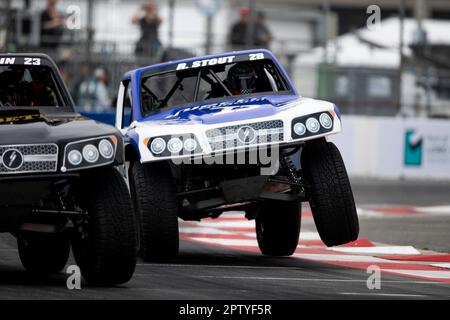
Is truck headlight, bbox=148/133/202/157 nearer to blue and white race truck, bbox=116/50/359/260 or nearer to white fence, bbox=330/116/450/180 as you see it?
blue and white race truck, bbox=116/50/359/260

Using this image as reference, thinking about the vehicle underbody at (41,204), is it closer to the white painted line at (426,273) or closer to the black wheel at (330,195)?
the black wheel at (330,195)

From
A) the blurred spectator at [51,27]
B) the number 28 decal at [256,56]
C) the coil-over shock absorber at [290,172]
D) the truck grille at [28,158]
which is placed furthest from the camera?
the blurred spectator at [51,27]

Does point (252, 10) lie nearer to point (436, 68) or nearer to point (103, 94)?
point (103, 94)

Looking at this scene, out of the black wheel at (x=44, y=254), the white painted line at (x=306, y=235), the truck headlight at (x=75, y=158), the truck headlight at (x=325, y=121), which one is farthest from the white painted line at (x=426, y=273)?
the truck headlight at (x=75, y=158)

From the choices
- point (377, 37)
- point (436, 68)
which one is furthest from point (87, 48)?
point (377, 37)

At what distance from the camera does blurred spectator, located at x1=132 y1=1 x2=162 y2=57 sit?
21.0 meters

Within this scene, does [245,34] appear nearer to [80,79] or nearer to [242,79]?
[80,79]

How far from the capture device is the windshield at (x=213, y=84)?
37.2ft

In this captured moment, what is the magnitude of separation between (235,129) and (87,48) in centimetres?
1120

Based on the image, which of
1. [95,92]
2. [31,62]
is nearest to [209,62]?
[31,62]

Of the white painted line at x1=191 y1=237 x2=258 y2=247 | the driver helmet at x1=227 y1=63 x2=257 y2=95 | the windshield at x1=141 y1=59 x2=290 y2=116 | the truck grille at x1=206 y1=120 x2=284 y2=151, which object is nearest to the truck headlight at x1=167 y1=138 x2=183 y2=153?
the truck grille at x1=206 y1=120 x2=284 y2=151

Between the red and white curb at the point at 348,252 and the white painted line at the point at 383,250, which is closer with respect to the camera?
the red and white curb at the point at 348,252

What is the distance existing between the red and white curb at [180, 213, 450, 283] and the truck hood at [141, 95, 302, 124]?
1500 mm

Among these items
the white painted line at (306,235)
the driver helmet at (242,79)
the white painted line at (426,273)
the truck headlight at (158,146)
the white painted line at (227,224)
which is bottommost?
the white painted line at (227,224)
